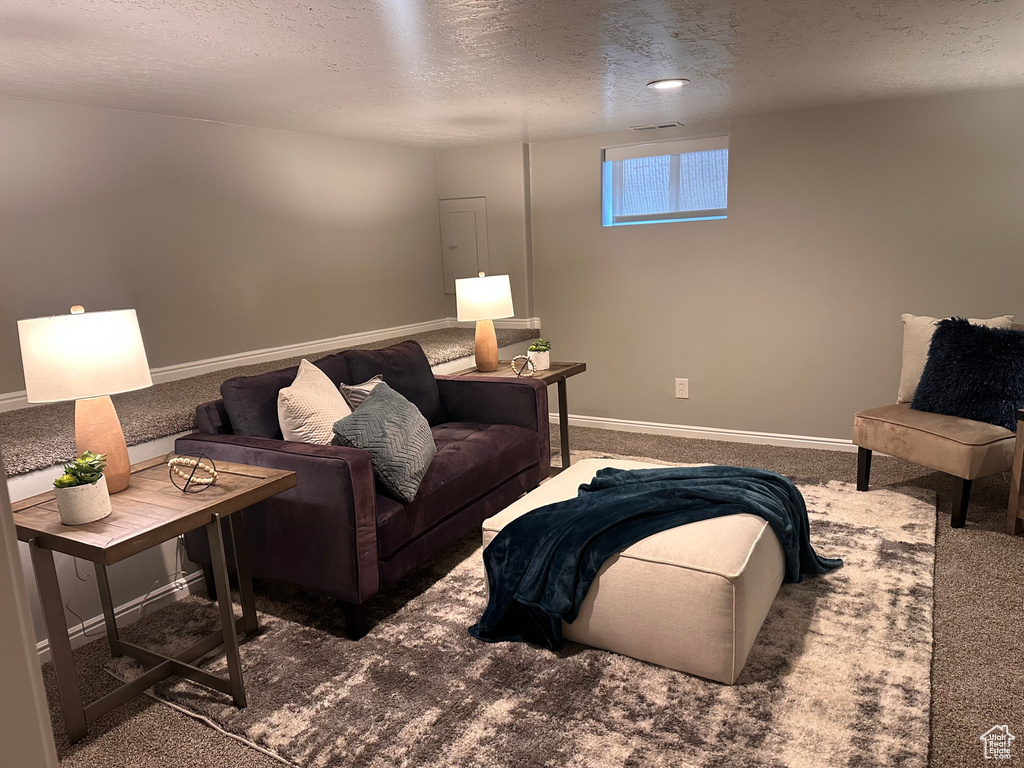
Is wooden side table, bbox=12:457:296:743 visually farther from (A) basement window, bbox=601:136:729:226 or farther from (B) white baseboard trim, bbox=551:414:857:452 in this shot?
(A) basement window, bbox=601:136:729:226

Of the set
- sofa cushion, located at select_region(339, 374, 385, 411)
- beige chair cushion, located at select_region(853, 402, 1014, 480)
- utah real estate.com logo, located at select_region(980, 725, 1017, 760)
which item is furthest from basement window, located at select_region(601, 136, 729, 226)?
utah real estate.com logo, located at select_region(980, 725, 1017, 760)

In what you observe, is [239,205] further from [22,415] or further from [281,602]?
[281,602]

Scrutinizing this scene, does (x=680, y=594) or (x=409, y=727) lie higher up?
(x=680, y=594)

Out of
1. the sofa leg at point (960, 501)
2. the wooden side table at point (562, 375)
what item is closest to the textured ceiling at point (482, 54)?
the wooden side table at point (562, 375)

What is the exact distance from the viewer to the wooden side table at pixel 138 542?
6.14ft

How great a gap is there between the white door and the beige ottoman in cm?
349

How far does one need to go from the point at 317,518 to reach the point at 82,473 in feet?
2.43

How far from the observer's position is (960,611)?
247 cm

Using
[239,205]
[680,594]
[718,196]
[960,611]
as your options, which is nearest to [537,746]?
[680,594]

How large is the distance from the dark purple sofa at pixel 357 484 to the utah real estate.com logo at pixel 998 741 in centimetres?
182

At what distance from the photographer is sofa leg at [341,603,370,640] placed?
2434 millimetres

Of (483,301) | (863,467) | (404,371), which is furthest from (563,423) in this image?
(863,467)

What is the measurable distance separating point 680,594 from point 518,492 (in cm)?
144

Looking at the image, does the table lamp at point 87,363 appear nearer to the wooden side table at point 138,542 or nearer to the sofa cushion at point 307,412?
the wooden side table at point 138,542
